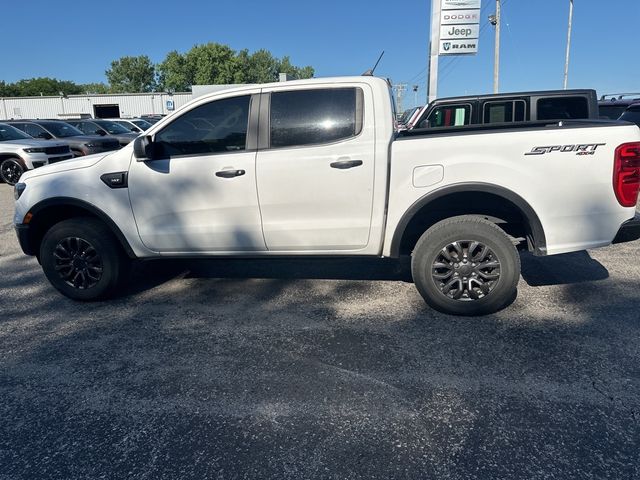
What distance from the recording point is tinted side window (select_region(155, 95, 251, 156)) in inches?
154

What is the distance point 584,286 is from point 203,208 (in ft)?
12.3

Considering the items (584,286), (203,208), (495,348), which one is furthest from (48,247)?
(584,286)

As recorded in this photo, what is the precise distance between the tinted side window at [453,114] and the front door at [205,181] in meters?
4.70

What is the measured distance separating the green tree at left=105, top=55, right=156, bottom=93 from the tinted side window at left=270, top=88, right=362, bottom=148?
105m

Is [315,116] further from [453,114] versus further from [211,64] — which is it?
[211,64]

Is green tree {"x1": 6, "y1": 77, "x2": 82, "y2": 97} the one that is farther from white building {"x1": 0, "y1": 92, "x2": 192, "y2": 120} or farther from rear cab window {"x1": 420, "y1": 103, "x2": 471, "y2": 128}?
rear cab window {"x1": 420, "y1": 103, "x2": 471, "y2": 128}

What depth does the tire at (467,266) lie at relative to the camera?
3646 mm

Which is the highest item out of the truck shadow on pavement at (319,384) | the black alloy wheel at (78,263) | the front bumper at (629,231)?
the front bumper at (629,231)

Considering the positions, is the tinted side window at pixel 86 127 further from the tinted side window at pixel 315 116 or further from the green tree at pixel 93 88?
the green tree at pixel 93 88

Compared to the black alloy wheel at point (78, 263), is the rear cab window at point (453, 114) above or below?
above

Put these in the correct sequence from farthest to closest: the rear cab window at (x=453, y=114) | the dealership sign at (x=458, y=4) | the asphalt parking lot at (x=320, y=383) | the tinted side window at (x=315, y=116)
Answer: the dealership sign at (x=458, y=4) → the rear cab window at (x=453, y=114) → the tinted side window at (x=315, y=116) → the asphalt parking lot at (x=320, y=383)

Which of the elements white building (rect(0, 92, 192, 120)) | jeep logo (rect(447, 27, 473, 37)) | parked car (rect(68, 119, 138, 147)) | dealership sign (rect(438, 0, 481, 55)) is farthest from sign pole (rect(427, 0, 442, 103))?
white building (rect(0, 92, 192, 120))

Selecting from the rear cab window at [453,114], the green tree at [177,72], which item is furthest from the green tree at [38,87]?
the rear cab window at [453,114]

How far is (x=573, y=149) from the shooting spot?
11.0ft
